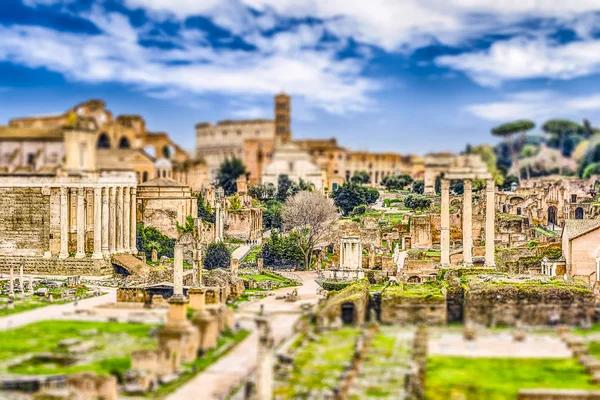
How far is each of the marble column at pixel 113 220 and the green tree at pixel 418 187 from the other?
21.5 m

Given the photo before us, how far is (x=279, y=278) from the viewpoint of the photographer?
171 ft

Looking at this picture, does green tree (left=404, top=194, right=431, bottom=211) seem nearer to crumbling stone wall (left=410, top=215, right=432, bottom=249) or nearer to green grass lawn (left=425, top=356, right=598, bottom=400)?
crumbling stone wall (left=410, top=215, right=432, bottom=249)

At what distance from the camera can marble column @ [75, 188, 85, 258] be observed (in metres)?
55.5

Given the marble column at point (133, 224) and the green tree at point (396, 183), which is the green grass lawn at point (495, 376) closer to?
the marble column at point (133, 224)

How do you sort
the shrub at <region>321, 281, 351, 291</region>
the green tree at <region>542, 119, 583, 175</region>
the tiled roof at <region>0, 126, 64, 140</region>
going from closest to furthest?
the shrub at <region>321, 281, 351, 291</region> → the tiled roof at <region>0, 126, 64, 140</region> → the green tree at <region>542, 119, 583, 175</region>

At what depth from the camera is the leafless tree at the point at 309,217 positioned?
58153 mm

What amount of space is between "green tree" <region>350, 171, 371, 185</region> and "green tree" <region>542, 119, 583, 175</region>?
30826 millimetres

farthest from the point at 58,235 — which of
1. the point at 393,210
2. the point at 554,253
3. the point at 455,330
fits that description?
the point at 455,330

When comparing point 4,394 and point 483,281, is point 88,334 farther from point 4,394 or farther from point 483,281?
point 483,281

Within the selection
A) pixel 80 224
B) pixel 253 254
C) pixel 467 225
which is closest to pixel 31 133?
pixel 80 224

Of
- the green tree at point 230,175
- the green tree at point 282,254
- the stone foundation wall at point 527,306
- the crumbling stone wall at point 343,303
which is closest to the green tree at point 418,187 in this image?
the green tree at point 230,175

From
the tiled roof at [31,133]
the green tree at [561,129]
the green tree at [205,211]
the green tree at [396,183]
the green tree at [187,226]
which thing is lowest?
the green tree at [187,226]

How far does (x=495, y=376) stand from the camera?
26250 mm

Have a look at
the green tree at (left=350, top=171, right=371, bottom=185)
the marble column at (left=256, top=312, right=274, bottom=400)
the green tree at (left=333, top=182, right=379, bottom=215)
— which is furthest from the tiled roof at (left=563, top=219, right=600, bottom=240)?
the green tree at (left=350, top=171, right=371, bottom=185)
